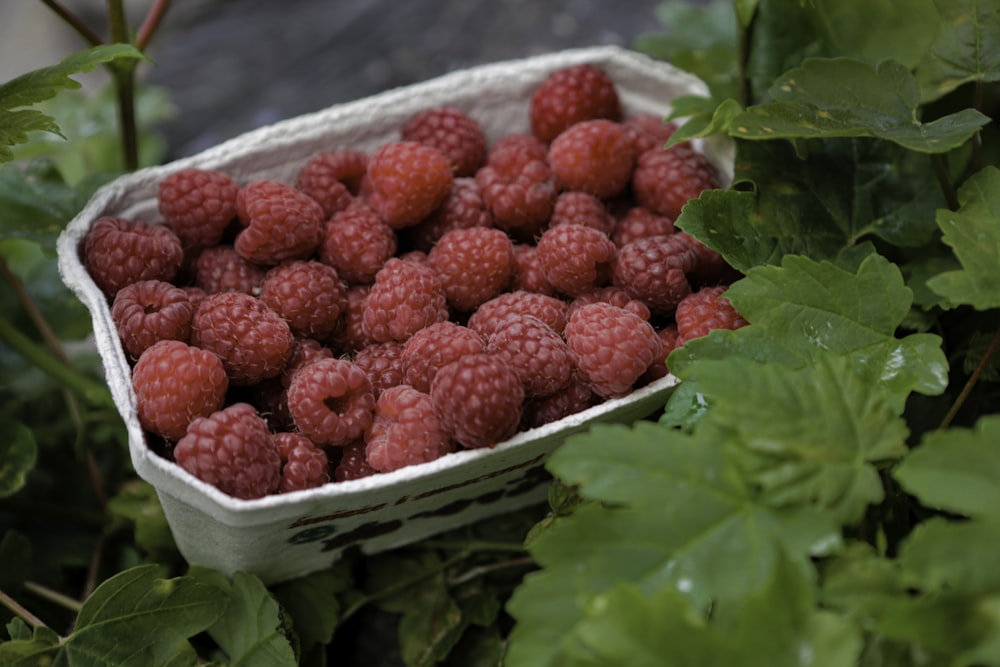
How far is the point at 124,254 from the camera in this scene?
3.19 ft

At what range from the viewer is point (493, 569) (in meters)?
1.19

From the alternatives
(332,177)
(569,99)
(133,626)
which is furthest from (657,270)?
(133,626)

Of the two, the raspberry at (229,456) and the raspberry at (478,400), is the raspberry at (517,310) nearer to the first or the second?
the raspberry at (478,400)

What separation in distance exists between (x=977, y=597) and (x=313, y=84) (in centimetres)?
190

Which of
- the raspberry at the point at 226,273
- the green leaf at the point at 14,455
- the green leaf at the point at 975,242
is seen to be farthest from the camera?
the green leaf at the point at 14,455

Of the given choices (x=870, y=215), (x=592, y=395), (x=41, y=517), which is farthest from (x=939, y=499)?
(x=41, y=517)

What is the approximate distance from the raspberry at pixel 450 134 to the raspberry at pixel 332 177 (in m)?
0.08

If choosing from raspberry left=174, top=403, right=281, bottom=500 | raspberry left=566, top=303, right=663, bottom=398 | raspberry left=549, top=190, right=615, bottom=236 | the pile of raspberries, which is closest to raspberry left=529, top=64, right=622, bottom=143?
the pile of raspberries

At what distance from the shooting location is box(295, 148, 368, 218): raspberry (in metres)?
1.09

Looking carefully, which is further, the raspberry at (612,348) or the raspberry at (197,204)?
the raspberry at (197,204)

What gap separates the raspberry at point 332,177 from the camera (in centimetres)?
109

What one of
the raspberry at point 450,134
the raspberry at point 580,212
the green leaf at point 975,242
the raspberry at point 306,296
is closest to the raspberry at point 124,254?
the raspberry at point 306,296

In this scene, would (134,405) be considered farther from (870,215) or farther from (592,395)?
(870,215)

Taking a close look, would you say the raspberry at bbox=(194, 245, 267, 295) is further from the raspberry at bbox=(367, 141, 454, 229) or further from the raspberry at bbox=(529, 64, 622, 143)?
the raspberry at bbox=(529, 64, 622, 143)
